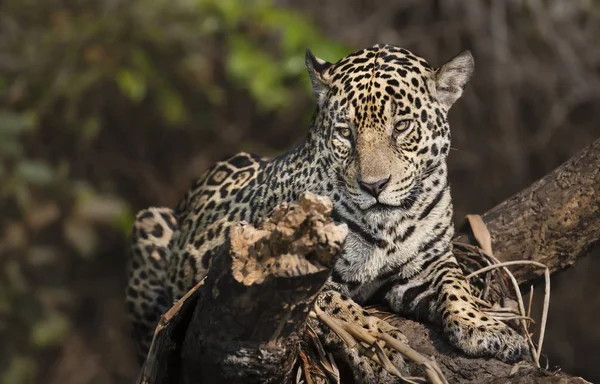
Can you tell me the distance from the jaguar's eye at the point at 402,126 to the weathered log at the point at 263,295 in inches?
59.2

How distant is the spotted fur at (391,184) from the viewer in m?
4.73

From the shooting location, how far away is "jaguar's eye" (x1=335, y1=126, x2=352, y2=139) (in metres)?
4.89

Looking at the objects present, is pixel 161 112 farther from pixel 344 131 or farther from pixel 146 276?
pixel 344 131

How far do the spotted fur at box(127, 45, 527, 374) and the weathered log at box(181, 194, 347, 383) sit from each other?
106 centimetres

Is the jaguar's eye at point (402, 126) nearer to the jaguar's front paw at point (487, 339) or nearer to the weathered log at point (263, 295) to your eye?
the jaguar's front paw at point (487, 339)

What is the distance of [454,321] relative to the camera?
4617mm

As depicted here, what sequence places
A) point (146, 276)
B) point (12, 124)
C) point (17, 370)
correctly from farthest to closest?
1. point (17, 370)
2. point (12, 124)
3. point (146, 276)

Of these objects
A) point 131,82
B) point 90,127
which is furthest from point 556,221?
point 90,127

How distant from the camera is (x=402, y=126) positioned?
4875 millimetres

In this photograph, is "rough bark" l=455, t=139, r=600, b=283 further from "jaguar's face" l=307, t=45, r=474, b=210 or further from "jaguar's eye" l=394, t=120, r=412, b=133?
"jaguar's eye" l=394, t=120, r=412, b=133

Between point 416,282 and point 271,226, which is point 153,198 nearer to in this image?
point 416,282

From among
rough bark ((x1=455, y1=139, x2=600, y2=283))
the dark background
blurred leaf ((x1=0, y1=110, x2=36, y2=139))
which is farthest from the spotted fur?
blurred leaf ((x1=0, y1=110, x2=36, y2=139))

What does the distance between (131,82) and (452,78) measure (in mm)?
4888

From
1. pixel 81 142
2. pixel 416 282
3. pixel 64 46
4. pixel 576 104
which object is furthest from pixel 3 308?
pixel 576 104
